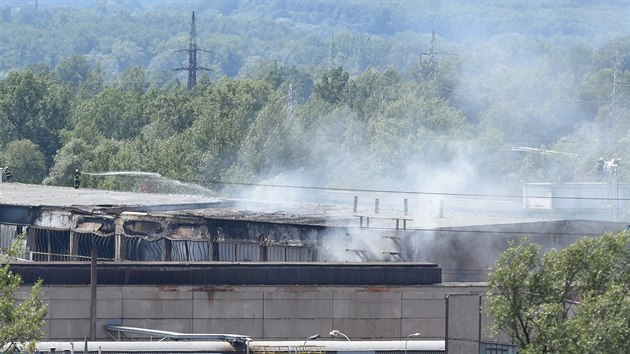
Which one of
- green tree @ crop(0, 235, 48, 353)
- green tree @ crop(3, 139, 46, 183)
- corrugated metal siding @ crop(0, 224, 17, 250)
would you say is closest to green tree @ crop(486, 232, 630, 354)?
green tree @ crop(0, 235, 48, 353)

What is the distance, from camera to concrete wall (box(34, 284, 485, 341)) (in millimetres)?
41812

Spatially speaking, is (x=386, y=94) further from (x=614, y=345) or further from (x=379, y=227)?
(x=614, y=345)

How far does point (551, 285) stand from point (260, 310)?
15284 millimetres

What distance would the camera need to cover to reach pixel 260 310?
Answer: 4319 cm

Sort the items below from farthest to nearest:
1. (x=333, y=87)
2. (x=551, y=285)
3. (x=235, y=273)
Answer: (x=333, y=87) < (x=235, y=273) < (x=551, y=285)

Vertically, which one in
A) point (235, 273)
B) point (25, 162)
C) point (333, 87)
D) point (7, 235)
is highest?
point (333, 87)

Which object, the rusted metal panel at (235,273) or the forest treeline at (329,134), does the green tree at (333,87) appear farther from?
the rusted metal panel at (235,273)

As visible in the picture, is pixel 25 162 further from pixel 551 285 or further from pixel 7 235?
pixel 551 285

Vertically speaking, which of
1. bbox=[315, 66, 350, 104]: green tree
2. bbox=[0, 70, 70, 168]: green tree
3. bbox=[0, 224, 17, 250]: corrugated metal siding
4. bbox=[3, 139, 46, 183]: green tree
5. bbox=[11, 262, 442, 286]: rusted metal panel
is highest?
bbox=[315, 66, 350, 104]: green tree

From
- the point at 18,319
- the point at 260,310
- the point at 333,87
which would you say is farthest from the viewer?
the point at 333,87

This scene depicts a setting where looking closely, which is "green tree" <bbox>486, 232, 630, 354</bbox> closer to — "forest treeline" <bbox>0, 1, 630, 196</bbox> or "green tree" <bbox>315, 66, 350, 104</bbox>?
"forest treeline" <bbox>0, 1, 630, 196</bbox>

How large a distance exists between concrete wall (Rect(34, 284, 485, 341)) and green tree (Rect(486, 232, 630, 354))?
13522mm

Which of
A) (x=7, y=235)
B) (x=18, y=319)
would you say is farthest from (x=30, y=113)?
(x=18, y=319)

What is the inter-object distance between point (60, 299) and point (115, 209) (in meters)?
17.2
